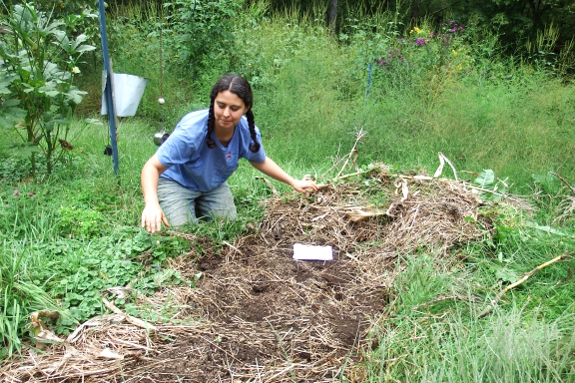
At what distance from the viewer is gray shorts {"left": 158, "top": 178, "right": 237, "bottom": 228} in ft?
9.79

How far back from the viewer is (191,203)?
319 centimetres

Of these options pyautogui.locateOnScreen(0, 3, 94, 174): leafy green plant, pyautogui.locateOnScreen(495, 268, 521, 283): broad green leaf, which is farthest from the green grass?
pyautogui.locateOnScreen(0, 3, 94, 174): leafy green plant

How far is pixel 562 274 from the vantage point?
2447 millimetres

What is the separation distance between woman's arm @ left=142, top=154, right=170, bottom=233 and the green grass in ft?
0.93

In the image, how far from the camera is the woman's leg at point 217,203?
318 centimetres

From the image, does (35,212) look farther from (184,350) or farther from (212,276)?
(184,350)

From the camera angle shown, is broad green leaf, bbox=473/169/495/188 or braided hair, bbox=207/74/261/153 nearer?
braided hair, bbox=207/74/261/153

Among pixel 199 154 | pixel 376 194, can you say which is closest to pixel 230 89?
pixel 199 154

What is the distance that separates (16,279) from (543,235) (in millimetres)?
3053

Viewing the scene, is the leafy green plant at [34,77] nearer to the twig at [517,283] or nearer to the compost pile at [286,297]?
the compost pile at [286,297]

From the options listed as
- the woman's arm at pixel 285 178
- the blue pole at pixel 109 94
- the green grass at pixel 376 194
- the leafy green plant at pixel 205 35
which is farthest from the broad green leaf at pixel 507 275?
the leafy green plant at pixel 205 35

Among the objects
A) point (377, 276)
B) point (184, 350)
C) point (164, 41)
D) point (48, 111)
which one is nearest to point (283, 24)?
point (164, 41)

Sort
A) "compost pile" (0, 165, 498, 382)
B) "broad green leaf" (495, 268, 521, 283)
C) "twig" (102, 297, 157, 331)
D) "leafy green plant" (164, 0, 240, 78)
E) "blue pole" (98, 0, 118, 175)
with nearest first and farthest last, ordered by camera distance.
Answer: "compost pile" (0, 165, 498, 382), "twig" (102, 297, 157, 331), "broad green leaf" (495, 268, 521, 283), "blue pole" (98, 0, 118, 175), "leafy green plant" (164, 0, 240, 78)

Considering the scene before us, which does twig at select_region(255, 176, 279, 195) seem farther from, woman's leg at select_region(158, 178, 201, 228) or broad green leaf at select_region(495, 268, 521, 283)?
broad green leaf at select_region(495, 268, 521, 283)
